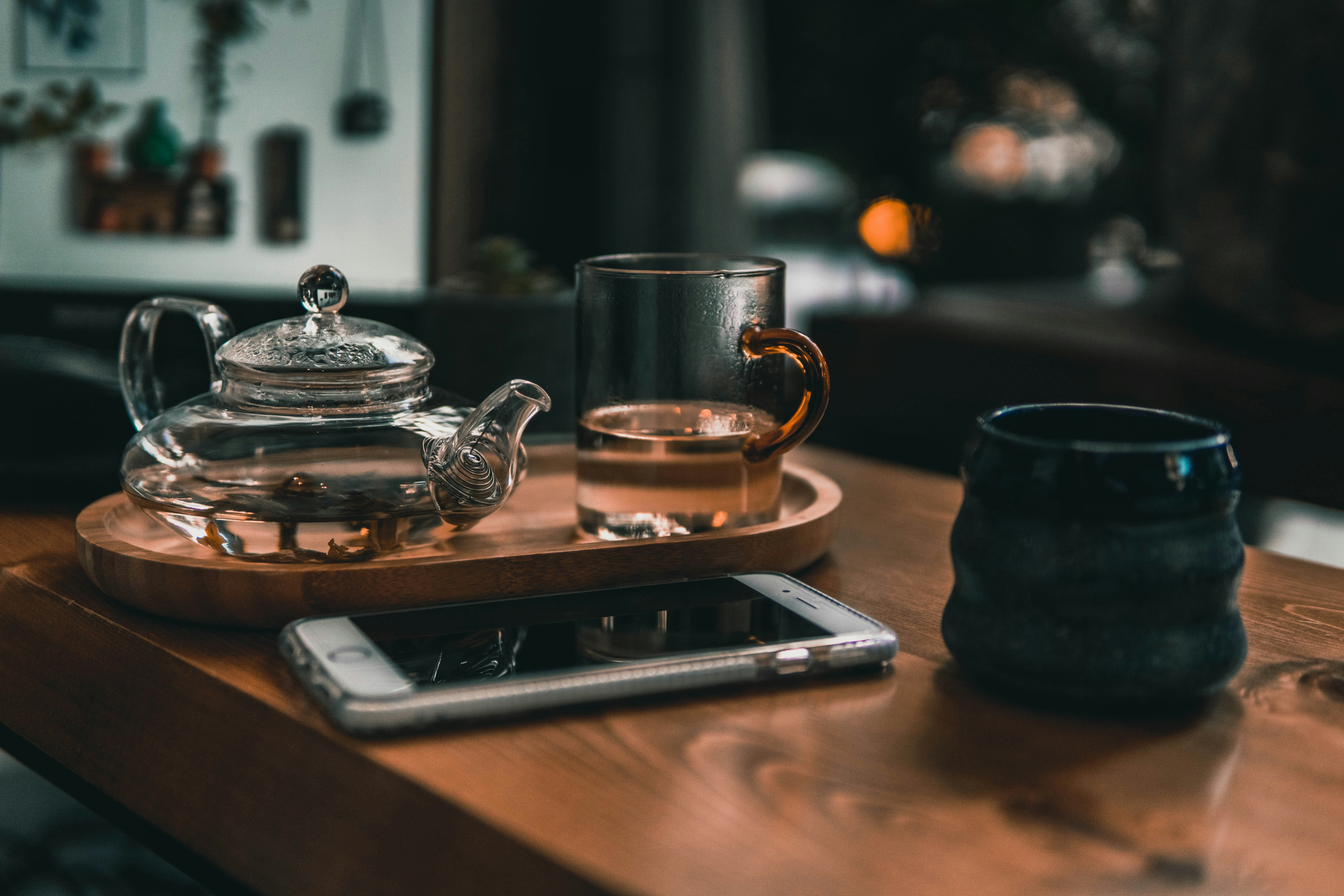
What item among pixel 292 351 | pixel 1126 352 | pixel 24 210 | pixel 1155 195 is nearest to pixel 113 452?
pixel 292 351

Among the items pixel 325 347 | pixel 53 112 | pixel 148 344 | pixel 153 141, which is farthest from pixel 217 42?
pixel 325 347

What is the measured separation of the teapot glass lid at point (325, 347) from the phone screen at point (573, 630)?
13cm

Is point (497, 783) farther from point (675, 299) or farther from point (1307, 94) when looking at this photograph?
point (1307, 94)

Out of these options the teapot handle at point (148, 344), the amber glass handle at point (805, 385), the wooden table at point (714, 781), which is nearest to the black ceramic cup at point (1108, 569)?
the wooden table at point (714, 781)

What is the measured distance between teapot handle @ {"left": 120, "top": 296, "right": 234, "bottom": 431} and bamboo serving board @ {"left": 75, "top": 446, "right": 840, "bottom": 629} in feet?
0.18

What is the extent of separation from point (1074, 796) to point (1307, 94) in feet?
5.11

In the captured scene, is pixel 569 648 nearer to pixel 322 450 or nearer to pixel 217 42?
pixel 322 450

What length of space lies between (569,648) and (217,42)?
109 inches

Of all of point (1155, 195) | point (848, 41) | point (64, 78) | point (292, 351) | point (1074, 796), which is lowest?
point (1074, 796)

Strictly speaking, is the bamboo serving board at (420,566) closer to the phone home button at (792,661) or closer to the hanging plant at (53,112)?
the phone home button at (792,661)

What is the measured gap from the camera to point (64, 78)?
2.75 metres

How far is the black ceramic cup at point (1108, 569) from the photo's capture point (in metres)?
0.45

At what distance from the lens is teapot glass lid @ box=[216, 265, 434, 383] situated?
0.58 meters

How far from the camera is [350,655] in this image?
467 mm
